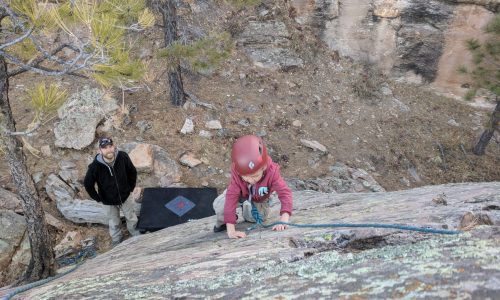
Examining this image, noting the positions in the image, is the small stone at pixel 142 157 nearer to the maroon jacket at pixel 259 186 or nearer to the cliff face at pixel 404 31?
the maroon jacket at pixel 259 186

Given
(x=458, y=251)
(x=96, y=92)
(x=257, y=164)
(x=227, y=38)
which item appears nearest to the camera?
(x=458, y=251)

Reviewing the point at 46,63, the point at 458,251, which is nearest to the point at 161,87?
the point at 46,63

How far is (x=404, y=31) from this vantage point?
1270 cm

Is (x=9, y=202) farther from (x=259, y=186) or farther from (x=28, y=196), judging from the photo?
(x=259, y=186)

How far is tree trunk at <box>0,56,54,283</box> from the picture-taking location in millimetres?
4719

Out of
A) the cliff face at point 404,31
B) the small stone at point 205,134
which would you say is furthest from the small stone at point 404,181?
the small stone at point 205,134

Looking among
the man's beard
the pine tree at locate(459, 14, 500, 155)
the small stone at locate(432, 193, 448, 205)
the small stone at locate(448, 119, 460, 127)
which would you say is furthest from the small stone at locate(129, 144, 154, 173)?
the small stone at locate(448, 119, 460, 127)

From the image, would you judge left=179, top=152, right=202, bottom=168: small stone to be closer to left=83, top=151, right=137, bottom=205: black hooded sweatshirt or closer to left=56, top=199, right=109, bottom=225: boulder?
left=56, top=199, right=109, bottom=225: boulder

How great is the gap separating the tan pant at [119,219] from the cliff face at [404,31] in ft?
30.8

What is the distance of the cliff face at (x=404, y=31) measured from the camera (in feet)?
39.8

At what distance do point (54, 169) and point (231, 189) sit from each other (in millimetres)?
6029

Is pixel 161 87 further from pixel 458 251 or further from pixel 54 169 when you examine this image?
pixel 458 251

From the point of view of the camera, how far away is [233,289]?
2.47 meters

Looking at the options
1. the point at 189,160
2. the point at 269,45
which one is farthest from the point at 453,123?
the point at 189,160
